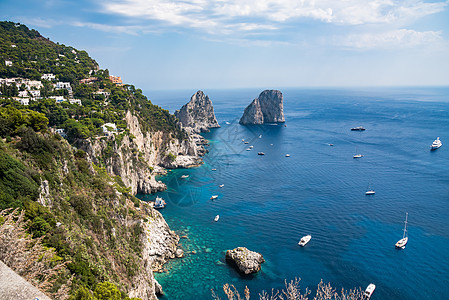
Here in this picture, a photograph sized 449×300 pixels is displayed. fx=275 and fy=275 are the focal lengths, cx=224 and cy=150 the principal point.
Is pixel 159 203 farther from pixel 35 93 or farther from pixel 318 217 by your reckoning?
pixel 35 93

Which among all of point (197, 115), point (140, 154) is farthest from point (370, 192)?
point (197, 115)

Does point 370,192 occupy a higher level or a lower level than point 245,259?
higher

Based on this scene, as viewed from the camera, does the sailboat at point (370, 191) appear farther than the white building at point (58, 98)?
Yes

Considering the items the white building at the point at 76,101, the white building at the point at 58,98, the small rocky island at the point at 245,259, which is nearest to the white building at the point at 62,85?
the white building at the point at 58,98

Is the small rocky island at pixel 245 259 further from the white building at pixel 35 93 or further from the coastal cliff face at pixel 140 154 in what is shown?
the white building at pixel 35 93

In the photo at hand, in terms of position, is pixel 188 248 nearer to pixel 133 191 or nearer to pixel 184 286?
pixel 184 286

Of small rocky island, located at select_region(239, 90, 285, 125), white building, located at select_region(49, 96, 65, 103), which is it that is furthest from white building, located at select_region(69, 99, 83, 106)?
small rocky island, located at select_region(239, 90, 285, 125)
